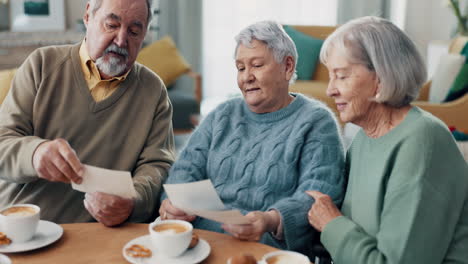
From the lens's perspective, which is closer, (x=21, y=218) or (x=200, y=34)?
(x=21, y=218)

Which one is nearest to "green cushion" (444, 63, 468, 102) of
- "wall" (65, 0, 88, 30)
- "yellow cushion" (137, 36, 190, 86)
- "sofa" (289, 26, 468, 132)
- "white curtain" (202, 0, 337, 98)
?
"sofa" (289, 26, 468, 132)

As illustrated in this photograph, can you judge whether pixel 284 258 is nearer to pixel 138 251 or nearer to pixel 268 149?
pixel 138 251

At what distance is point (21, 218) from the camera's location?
1321 mm

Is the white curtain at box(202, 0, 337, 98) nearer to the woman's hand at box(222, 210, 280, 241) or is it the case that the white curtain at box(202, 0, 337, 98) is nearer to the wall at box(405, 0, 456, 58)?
the wall at box(405, 0, 456, 58)

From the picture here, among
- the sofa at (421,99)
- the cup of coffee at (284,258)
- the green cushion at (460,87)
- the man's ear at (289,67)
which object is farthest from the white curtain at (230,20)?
the cup of coffee at (284,258)

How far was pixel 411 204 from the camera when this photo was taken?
4.30 ft

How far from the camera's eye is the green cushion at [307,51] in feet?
17.8

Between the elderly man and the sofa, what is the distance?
1410 millimetres

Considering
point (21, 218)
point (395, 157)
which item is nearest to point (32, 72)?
point (21, 218)

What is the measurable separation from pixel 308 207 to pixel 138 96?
27.2 inches

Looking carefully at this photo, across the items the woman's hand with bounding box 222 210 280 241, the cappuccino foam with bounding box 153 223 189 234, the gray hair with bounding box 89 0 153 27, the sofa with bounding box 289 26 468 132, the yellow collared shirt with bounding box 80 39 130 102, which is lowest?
the sofa with bounding box 289 26 468 132

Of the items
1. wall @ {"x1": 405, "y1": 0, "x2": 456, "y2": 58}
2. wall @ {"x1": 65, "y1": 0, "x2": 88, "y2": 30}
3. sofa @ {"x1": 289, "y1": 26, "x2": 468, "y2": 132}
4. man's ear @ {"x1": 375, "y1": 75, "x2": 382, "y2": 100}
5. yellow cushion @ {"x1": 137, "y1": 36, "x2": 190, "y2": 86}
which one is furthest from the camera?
wall @ {"x1": 405, "y1": 0, "x2": 456, "y2": 58}

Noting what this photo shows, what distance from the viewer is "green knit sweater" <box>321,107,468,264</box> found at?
1.32 m

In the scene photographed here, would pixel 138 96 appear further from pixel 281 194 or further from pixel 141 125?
pixel 281 194
